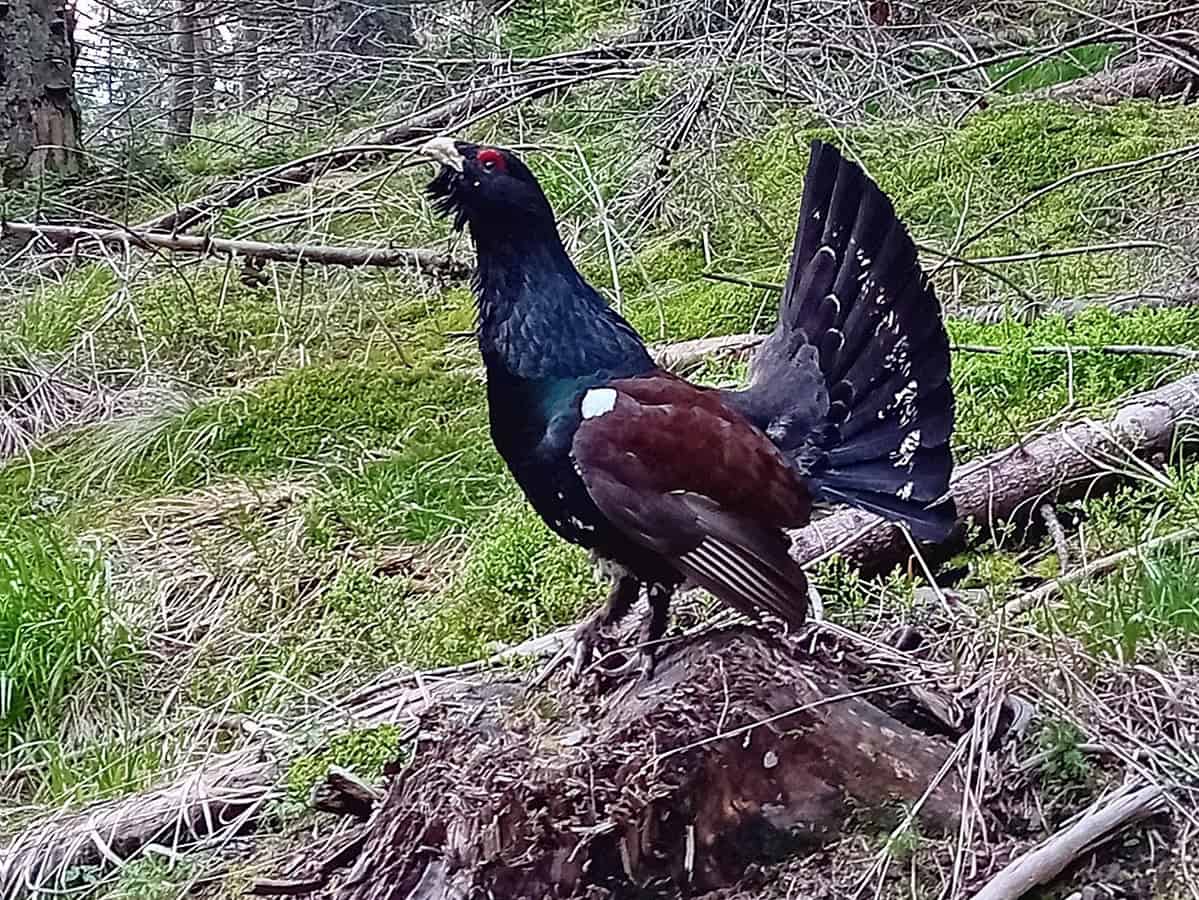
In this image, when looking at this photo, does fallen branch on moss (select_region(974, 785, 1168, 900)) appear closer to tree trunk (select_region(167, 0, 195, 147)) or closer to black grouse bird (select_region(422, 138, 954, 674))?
black grouse bird (select_region(422, 138, 954, 674))

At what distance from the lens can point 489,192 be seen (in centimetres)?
277

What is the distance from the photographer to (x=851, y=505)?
2867mm

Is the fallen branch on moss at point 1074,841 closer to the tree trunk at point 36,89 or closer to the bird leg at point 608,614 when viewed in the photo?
the bird leg at point 608,614

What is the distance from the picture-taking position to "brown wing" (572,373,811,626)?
2475 millimetres

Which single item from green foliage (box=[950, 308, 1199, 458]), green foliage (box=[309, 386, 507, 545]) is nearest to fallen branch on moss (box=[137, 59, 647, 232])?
green foliage (box=[309, 386, 507, 545])

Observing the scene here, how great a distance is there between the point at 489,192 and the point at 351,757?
3.93ft

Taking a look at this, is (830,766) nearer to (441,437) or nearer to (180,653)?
(180,653)

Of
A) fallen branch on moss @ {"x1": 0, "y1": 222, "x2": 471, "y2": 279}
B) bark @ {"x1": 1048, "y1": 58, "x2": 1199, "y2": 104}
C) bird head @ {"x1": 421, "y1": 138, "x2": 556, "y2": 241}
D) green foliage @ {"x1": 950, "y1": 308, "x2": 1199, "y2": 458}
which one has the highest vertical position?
bark @ {"x1": 1048, "y1": 58, "x2": 1199, "y2": 104}

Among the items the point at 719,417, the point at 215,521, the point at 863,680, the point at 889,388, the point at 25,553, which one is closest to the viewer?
the point at 863,680

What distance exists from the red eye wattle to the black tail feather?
25.6 inches

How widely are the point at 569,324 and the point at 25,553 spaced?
2061 mm

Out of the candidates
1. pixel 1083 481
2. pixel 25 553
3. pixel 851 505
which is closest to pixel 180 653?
pixel 25 553

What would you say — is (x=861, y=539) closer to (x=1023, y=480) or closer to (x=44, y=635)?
(x=1023, y=480)

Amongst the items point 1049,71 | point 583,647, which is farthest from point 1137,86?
point 583,647
